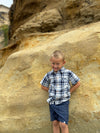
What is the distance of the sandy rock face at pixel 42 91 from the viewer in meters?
1.77

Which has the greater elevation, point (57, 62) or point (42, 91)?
point (57, 62)

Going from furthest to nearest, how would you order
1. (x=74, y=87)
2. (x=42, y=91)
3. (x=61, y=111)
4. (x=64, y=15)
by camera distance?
(x=64, y=15) < (x=42, y=91) < (x=74, y=87) < (x=61, y=111)

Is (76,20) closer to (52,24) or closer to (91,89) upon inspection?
(52,24)

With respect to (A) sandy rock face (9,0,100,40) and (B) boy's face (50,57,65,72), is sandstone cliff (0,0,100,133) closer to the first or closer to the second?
(B) boy's face (50,57,65,72)

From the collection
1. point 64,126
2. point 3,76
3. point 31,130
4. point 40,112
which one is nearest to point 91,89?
point 64,126

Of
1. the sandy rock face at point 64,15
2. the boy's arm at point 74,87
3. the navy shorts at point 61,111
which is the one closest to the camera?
the navy shorts at point 61,111

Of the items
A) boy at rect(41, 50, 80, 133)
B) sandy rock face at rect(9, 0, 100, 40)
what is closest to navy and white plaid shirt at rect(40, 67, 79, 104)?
boy at rect(41, 50, 80, 133)

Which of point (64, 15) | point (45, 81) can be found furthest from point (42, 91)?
point (64, 15)

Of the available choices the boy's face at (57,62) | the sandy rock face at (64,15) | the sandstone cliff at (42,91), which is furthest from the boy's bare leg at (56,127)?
the sandy rock face at (64,15)

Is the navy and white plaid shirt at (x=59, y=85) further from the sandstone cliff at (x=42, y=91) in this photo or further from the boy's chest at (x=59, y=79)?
the sandstone cliff at (x=42, y=91)

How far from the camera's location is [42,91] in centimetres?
197

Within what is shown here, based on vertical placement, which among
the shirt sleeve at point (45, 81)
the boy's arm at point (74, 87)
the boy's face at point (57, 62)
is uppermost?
the boy's face at point (57, 62)

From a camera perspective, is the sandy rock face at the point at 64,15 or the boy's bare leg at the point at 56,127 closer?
the boy's bare leg at the point at 56,127

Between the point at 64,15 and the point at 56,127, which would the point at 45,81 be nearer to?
the point at 56,127
